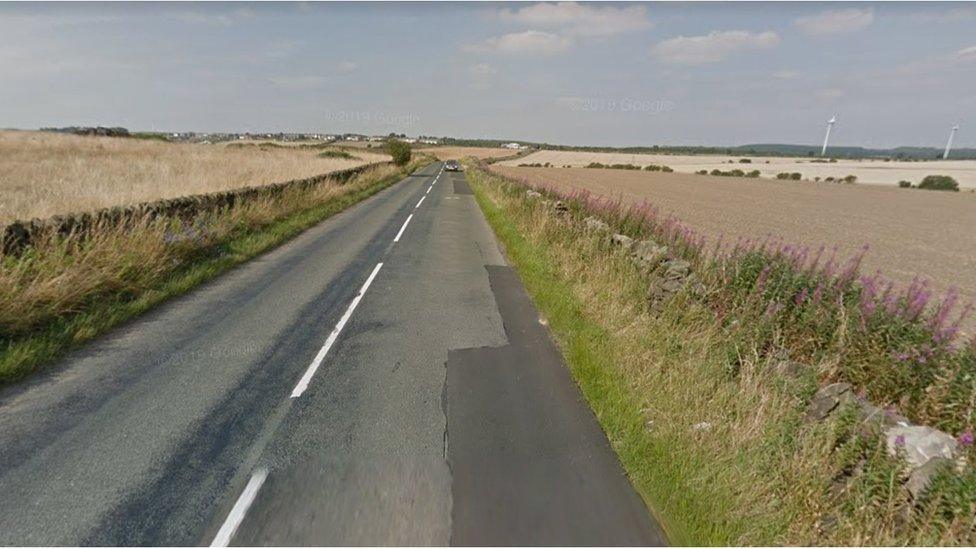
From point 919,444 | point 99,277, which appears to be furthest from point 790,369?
point 99,277

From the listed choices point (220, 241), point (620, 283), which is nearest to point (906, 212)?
point (620, 283)

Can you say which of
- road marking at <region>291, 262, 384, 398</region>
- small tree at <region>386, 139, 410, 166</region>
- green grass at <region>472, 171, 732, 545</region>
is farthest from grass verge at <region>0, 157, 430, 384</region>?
small tree at <region>386, 139, 410, 166</region>

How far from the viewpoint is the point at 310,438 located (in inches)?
144

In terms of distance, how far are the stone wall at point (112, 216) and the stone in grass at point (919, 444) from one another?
10308mm

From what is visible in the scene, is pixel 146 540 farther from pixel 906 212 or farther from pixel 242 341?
pixel 906 212

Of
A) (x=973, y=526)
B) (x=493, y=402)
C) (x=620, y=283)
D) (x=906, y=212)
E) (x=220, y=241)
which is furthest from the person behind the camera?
(x=906, y=212)

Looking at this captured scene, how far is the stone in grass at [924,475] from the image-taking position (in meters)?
2.70

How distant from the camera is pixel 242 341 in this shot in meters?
5.54

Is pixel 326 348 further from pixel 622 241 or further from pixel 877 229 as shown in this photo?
pixel 877 229

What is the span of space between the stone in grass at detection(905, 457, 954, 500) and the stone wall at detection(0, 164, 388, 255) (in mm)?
10299

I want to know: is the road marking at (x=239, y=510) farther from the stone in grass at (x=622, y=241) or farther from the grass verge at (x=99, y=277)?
the stone in grass at (x=622, y=241)

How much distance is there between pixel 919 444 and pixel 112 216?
37.9 feet

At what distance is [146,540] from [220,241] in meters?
9.34

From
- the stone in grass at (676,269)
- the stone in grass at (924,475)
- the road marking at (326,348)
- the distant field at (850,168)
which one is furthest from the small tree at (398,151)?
the stone in grass at (924,475)
